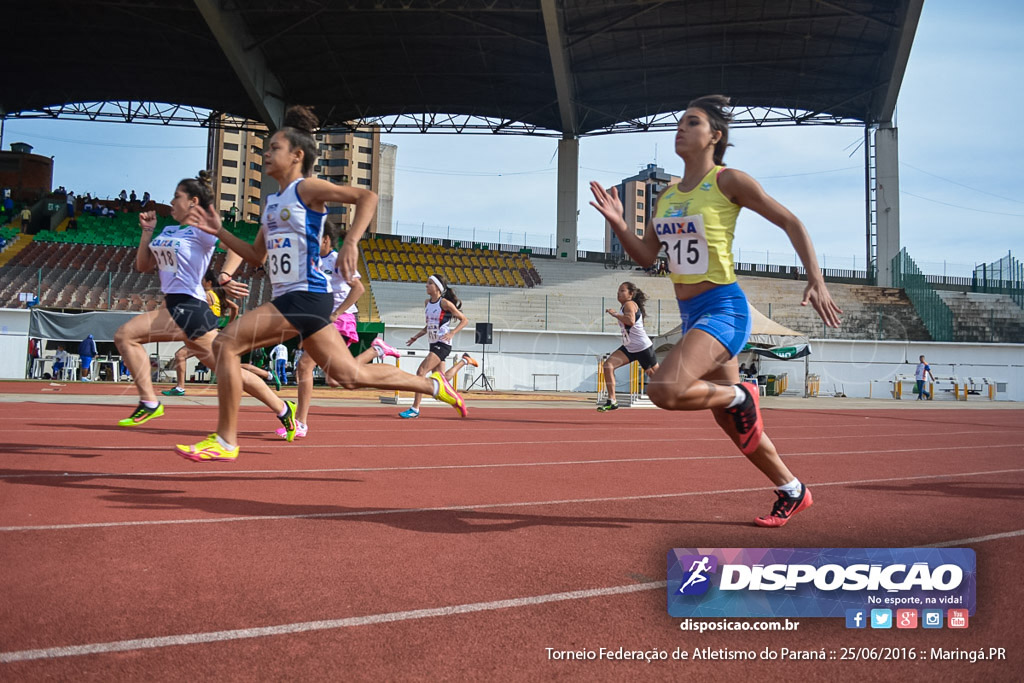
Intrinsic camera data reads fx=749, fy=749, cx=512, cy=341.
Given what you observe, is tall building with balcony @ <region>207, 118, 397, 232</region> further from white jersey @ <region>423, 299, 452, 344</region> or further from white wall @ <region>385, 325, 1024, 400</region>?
white jersey @ <region>423, 299, 452, 344</region>

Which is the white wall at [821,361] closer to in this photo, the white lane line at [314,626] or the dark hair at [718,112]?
the dark hair at [718,112]

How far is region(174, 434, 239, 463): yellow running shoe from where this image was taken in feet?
14.9

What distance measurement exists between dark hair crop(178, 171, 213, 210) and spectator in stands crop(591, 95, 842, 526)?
3.62 m

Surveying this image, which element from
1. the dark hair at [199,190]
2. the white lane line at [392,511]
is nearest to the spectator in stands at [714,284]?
the white lane line at [392,511]

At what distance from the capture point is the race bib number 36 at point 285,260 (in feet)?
15.2

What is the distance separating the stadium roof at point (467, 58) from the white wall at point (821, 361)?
11.1 metres

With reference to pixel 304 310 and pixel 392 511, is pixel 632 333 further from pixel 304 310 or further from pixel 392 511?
pixel 392 511

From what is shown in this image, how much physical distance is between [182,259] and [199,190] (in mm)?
941

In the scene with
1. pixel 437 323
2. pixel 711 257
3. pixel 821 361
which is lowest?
pixel 711 257

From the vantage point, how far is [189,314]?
674 centimetres

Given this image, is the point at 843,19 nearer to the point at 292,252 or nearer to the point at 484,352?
the point at 484,352

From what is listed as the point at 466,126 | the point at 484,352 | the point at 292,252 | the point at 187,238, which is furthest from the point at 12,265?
the point at 292,252

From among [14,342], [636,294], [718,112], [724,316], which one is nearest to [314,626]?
[724,316]

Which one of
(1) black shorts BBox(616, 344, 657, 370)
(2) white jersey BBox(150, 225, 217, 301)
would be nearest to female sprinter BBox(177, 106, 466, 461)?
(2) white jersey BBox(150, 225, 217, 301)
